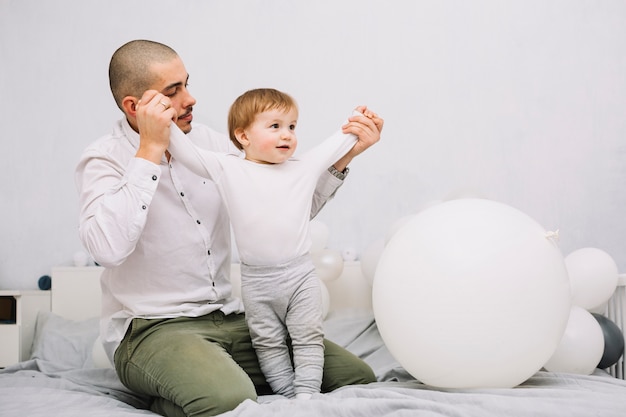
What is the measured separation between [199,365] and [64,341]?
1085 millimetres

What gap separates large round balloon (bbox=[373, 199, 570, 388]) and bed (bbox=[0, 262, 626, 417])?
0.19ft

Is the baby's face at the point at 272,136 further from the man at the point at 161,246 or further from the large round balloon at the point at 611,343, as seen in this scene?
the large round balloon at the point at 611,343

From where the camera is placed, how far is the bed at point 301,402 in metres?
1.29

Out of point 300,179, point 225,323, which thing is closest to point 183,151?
point 300,179

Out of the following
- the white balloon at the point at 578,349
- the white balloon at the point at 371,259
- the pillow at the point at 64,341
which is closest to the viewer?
the white balloon at the point at 578,349

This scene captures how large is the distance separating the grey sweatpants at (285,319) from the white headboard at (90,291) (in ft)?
3.33

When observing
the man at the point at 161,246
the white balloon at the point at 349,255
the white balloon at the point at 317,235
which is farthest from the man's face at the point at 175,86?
the white balloon at the point at 349,255

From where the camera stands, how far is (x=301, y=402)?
140 centimetres

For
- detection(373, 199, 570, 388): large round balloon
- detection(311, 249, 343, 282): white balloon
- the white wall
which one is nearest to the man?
detection(373, 199, 570, 388): large round balloon

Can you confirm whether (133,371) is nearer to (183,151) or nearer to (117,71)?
(183,151)

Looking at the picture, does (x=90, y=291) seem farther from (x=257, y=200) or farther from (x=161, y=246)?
(x=257, y=200)

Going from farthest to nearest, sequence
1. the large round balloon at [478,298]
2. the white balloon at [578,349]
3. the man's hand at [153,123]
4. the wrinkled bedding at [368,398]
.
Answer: the white balloon at [578,349] < the man's hand at [153,123] < the large round balloon at [478,298] < the wrinkled bedding at [368,398]

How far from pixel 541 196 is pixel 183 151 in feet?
6.08

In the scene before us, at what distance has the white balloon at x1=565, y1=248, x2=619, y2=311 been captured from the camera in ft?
6.83
